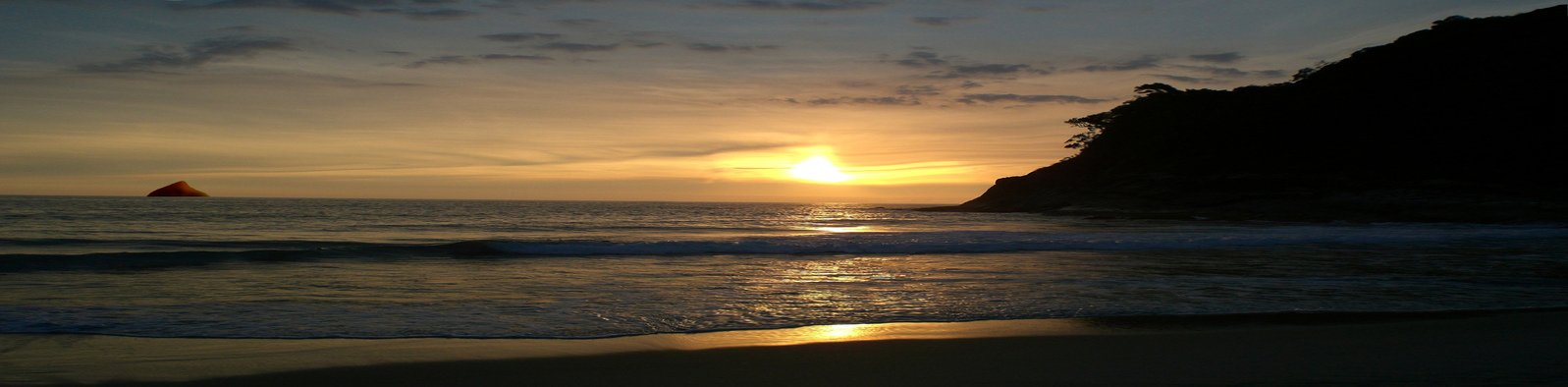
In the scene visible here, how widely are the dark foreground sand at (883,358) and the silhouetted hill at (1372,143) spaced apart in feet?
135

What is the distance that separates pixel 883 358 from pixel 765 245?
17.6 m

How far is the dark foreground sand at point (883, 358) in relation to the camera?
6.20 metres

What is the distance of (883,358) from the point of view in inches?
274

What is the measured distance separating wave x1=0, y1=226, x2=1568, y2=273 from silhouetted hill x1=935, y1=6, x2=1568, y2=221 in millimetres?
16908

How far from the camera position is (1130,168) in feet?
221

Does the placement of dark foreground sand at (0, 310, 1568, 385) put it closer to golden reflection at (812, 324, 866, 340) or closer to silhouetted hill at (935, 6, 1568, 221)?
golden reflection at (812, 324, 866, 340)

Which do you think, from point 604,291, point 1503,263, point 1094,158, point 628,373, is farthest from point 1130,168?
point 628,373

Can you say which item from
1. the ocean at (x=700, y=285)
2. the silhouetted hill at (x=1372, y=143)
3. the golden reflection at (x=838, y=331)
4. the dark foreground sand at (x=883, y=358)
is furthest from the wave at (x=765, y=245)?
the silhouetted hill at (x=1372, y=143)

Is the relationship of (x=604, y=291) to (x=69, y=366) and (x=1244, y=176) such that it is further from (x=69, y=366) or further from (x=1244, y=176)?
(x=1244, y=176)

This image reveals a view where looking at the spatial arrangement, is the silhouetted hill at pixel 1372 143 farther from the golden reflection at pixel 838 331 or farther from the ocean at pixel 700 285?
the golden reflection at pixel 838 331

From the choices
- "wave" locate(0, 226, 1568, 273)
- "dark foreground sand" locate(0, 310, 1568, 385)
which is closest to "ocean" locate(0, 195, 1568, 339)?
"wave" locate(0, 226, 1568, 273)

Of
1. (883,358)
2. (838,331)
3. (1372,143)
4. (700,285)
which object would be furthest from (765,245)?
(1372,143)

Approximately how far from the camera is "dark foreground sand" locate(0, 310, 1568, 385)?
6199mm

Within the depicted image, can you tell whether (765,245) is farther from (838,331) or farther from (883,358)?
(883,358)
